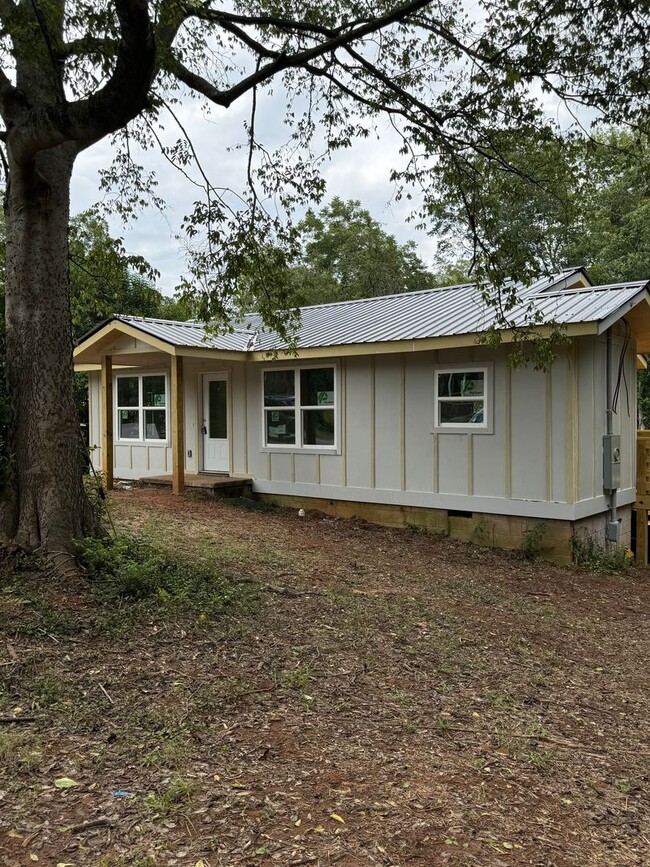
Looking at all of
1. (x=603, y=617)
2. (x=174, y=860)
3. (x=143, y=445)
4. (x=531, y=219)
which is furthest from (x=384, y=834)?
(x=531, y=219)

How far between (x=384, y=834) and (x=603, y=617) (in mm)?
5004

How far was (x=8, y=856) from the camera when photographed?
7.88 feet

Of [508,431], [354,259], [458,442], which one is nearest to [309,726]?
[508,431]

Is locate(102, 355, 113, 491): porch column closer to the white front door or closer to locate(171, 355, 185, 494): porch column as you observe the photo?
locate(171, 355, 185, 494): porch column

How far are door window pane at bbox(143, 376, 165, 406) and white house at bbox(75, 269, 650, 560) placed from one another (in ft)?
0.95

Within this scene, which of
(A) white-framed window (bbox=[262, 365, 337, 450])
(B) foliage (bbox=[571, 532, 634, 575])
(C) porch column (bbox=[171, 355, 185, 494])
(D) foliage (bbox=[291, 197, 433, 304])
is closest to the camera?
(B) foliage (bbox=[571, 532, 634, 575])

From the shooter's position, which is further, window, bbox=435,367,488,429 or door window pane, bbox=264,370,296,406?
door window pane, bbox=264,370,296,406

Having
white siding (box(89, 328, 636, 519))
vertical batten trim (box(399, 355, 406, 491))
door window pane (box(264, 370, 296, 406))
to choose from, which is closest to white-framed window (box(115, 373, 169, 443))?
white siding (box(89, 328, 636, 519))

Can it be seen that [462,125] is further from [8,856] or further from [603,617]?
[8,856]

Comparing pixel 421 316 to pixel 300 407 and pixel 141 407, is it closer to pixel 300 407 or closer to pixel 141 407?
pixel 300 407

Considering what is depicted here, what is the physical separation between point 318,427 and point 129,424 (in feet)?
18.3

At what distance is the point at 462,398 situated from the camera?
998 centimetres

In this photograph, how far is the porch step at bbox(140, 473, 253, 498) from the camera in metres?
12.1

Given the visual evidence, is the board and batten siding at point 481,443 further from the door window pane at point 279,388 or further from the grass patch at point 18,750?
the grass patch at point 18,750
